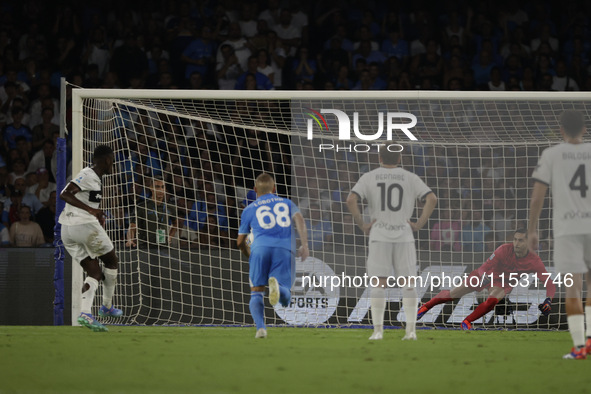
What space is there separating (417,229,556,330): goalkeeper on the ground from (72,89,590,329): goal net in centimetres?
9

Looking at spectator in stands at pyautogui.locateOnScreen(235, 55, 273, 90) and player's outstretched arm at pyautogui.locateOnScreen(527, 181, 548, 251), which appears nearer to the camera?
player's outstretched arm at pyautogui.locateOnScreen(527, 181, 548, 251)

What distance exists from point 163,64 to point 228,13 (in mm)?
1782

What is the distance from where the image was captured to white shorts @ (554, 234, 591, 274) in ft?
20.2

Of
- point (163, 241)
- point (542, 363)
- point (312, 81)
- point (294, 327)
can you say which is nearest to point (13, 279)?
point (163, 241)

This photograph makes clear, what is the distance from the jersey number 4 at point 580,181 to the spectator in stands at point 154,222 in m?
5.81

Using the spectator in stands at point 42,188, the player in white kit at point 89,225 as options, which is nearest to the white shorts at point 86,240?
the player in white kit at point 89,225

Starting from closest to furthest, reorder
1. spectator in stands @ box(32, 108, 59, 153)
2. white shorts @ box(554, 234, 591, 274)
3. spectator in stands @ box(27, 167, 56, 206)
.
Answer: white shorts @ box(554, 234, 591, 274), spectator in stands @ box(27, 167, 56, 206), spectator in stands @ box(32, 108, 59, 153)

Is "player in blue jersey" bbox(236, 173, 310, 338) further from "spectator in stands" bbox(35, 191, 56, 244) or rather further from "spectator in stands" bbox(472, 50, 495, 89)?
"spectator in stands" bbox(472, 50, 495, 89)

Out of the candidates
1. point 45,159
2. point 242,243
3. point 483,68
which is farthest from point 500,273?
point 45,159

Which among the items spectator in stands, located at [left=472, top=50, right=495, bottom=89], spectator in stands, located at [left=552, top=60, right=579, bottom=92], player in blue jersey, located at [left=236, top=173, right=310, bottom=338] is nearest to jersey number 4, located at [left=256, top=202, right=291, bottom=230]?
player in blue jersey, located at [left=236, top=173, right=310, bottom=338]

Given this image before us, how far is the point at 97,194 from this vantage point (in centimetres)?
906

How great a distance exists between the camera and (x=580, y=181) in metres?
6.41

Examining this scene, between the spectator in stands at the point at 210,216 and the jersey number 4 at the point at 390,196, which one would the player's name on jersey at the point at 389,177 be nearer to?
the jersey number 4 at the point at 390,196

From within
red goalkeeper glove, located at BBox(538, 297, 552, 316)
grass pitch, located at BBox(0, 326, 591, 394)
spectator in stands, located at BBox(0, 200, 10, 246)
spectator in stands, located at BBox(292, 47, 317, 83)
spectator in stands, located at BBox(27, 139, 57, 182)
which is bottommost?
grass pitch, located at BBox(0, 326, 591, 394)
